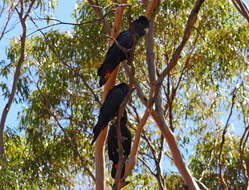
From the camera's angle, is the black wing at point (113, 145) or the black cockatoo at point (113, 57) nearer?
the black wing at point (113, 145)

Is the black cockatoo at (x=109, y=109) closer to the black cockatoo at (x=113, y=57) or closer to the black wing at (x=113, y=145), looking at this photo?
the black wing at (x=113, y=145)

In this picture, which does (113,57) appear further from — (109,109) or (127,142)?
(127,142)

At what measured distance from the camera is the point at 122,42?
18.7 feet

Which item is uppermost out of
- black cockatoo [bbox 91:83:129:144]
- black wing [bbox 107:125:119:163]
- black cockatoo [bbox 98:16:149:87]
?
black cockatoo [bbox 98:16:149:87]

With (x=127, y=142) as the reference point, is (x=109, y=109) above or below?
above

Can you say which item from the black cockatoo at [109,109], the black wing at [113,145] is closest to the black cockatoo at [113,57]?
the black cockatoo at [109,109]

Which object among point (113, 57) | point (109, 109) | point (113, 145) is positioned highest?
point (113, 57)

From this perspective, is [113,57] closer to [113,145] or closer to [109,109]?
[109,109]

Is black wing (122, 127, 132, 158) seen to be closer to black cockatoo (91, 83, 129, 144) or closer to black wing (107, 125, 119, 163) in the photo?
black wing (107, 125, 119, 163)

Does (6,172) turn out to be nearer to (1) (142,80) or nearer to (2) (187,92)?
(1) (142,80)

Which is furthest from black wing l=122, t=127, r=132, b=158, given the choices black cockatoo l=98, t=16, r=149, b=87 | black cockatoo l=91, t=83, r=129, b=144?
black cockatoo l=98, t=16, r=149, b=87

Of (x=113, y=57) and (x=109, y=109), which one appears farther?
(x=113, y=57)

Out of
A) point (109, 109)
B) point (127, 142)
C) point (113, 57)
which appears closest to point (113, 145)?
point (127, 142)

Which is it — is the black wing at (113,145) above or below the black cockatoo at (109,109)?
below
